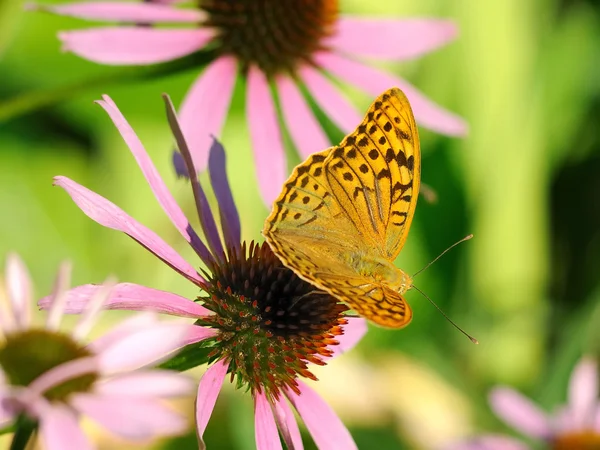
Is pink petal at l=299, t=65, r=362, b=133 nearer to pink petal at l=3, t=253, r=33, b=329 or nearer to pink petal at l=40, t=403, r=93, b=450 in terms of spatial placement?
pink petal at l=3, t=253, r=33, b=329

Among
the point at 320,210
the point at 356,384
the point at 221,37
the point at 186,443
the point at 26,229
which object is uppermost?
the point at 221,37

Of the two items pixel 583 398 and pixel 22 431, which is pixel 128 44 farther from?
pixel 583 398

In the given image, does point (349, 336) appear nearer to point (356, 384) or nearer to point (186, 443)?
point (186, 443)

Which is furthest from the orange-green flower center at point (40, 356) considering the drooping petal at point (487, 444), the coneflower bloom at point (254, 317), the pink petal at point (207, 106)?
the drooping petal at point (487, 444)

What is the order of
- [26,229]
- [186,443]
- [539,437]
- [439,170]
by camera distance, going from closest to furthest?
[539,437] < [186,443] < [26,229] < [439,170]

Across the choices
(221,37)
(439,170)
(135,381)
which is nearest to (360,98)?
(439,170)

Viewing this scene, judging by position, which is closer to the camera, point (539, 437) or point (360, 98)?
point (539, 437)

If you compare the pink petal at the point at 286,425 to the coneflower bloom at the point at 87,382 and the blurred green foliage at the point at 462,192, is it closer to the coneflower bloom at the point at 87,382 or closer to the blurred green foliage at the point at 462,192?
the coneflower bloom at the point at 87,382
